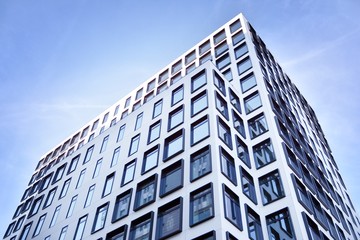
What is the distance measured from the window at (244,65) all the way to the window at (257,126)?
9.20m

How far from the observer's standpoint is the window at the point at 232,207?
2079 centimetres

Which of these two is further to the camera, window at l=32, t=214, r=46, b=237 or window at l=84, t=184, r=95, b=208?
window at l=32, t=214, r=46, b=237

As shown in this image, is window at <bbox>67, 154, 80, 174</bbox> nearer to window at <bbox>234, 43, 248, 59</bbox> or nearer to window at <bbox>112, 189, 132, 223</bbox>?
window at <bbox>112, 189, 132, 223</bbox>

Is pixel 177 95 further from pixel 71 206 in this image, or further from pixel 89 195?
pixel 71 206

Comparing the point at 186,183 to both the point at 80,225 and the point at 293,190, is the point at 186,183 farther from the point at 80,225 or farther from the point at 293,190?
the point at 80,225

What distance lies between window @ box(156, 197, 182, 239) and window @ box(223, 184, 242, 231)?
284 cm

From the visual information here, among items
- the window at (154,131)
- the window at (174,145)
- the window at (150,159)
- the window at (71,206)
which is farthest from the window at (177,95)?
the window at (71,206)

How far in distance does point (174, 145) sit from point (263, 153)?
7095 mm

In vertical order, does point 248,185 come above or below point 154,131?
below

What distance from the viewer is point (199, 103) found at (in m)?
30.6

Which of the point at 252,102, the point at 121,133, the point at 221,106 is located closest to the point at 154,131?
the point at 121,133

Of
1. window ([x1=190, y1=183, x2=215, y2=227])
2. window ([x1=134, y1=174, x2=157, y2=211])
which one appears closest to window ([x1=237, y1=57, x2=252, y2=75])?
window ([x1=134, y1=174, x2=157, y2=211])

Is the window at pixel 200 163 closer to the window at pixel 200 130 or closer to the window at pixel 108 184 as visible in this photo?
the window at pixel 200 130

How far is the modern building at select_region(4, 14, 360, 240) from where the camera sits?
22.7 m
